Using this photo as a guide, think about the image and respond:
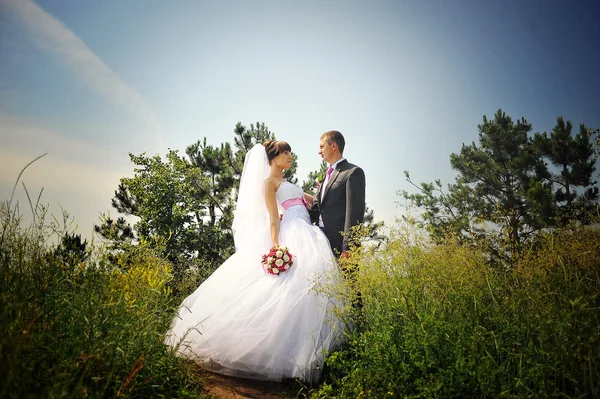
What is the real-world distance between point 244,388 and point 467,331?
6.62 feet

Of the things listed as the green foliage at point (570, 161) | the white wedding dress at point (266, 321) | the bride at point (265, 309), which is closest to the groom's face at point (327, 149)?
the bride at point (265, 309)

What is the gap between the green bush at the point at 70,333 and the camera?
5.35 ft

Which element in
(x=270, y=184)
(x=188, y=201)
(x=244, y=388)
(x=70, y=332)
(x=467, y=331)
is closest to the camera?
(x=70, y=332)

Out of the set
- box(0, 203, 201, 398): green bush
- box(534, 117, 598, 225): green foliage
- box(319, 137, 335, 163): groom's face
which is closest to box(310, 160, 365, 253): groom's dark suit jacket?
box(319, 137, 335, 163): groom's face

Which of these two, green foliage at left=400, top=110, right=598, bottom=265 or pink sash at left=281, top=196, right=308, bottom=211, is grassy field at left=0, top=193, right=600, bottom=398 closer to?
pink sash at left=281, top=196, right=308, bottom=211

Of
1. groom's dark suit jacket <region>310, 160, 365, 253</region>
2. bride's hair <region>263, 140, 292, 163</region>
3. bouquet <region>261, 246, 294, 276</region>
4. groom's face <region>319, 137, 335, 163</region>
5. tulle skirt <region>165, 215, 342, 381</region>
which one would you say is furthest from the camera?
bride's hair <region>263, 140, 292, 163</region>

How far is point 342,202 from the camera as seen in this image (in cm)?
371

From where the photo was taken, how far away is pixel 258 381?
9.46ft

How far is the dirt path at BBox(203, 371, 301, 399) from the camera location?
2.62 meters

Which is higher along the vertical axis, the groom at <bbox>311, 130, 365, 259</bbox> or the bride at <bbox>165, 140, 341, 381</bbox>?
the groom at <bbox>311, 130, 365, 259</bbox>

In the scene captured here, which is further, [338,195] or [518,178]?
[518,178]

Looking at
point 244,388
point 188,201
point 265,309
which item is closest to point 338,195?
point 265,309

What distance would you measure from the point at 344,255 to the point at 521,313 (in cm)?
157

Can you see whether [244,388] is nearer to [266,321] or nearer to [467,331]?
[266,321]
